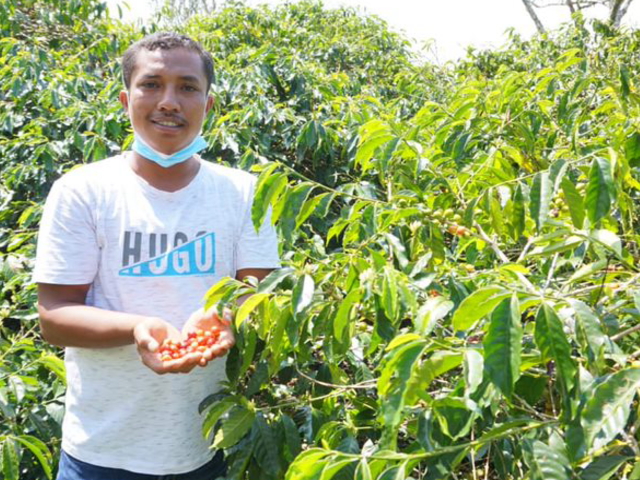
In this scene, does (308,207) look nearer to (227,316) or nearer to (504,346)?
A: (227,316)

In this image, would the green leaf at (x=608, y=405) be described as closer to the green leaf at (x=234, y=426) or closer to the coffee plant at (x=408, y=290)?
the coffee plant at (x=408, y=290)

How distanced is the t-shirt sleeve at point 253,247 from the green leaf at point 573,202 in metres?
0.68

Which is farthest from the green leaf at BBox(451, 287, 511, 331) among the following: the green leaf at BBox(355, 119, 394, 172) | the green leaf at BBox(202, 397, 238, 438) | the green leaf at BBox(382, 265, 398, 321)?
the green leaf at BBox(355, 119, 394, 172)

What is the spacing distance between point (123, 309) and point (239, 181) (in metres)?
0.42

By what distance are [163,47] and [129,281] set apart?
572 mm

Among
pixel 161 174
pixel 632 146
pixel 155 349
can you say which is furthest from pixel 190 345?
pixel 632 146

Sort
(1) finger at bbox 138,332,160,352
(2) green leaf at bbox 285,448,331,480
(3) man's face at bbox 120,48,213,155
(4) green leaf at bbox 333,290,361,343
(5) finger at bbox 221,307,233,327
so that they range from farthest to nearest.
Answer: (3) man's face at bbox 120,48,213,155 < (5) finger at bbox 221,307,233,327 < (1) finger at bbox 138,332,160,352 < (4) green leaf at bbox 333,290,361,343 < (2) green leaf at bbox 285,448,331,480

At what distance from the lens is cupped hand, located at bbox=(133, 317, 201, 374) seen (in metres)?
1.44

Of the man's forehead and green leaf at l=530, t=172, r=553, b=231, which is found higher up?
the man's forehead

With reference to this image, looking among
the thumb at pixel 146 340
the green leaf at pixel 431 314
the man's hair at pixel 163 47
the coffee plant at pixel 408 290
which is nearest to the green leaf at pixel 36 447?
the coffee plant at pixel 408 290

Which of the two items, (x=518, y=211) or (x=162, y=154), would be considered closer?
(x=518, y=211)

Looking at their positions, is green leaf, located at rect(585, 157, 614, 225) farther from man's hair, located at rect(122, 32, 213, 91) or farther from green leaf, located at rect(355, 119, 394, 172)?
man's hair, located at rect(122, 32, 213, 91)

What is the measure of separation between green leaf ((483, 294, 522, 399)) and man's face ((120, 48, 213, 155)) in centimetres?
99

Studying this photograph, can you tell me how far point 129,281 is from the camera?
1614 millimetres
